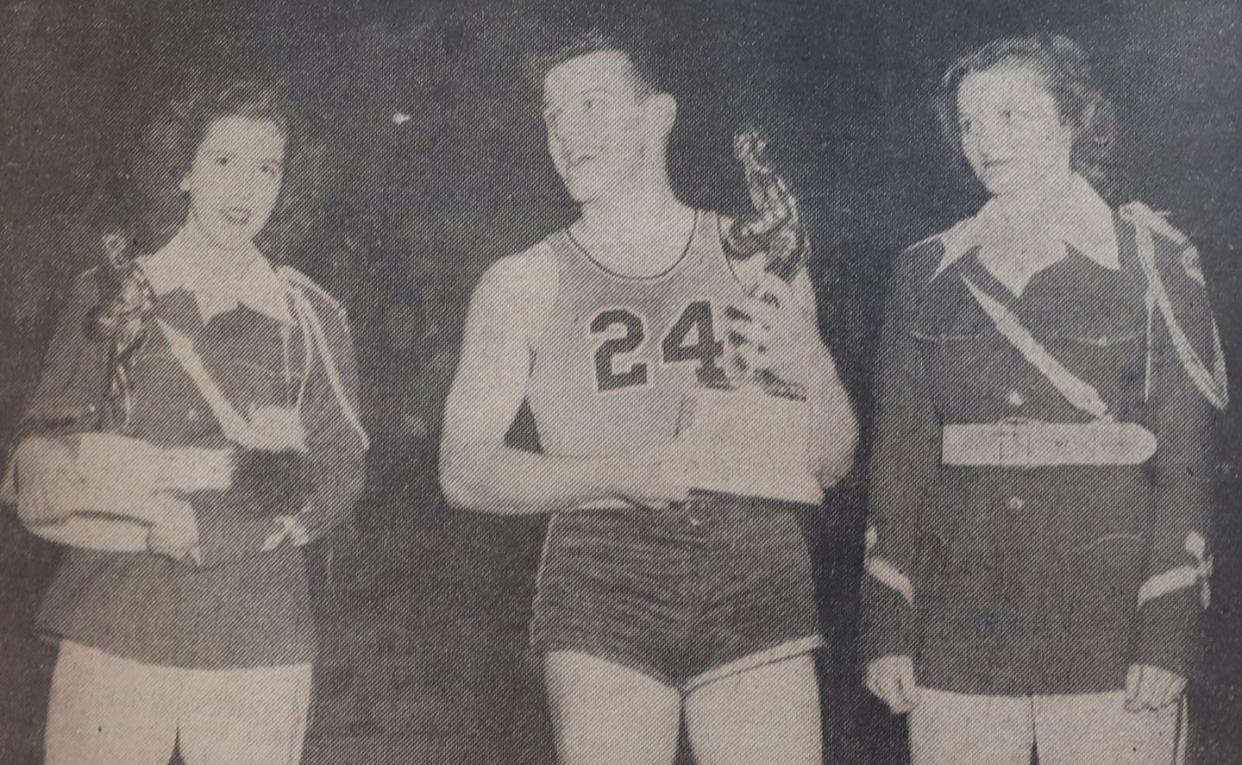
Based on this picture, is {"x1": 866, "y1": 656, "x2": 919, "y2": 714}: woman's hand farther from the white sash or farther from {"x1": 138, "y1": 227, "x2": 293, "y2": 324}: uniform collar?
{"x1": 138, "y1": 227, "x2": 293, "y2": 324}: uniform collar

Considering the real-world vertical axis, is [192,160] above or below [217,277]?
above

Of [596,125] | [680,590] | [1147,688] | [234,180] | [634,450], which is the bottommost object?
[1147,688]

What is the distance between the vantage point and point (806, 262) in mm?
2094

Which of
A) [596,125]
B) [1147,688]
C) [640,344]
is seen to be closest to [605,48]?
[596,125]

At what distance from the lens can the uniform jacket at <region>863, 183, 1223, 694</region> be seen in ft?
6.56

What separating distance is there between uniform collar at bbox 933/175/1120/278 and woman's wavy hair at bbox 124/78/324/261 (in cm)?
118

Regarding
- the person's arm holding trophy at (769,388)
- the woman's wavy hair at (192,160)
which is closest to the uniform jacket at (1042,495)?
the person's arm holding trophy at (769,388)

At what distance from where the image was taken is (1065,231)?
6.91 ft

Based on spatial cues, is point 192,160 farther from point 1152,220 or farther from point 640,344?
point 1152,220

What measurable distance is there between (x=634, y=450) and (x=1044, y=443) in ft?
2.41

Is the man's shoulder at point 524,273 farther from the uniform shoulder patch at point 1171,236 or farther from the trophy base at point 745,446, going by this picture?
the uniform shoulder patch at point 1171,236

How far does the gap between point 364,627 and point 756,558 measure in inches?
27.5

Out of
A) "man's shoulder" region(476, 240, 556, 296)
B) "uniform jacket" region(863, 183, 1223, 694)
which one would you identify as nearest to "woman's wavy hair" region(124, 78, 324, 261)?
"man's shoulder" region(476, 240, 556, 296)

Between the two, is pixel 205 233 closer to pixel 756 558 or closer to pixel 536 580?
pixel 536 580
